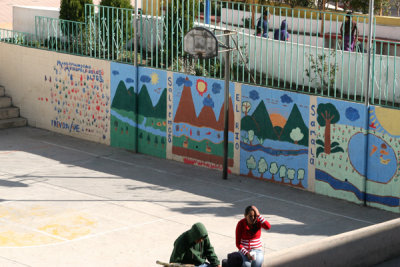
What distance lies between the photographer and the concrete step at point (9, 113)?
813 inches

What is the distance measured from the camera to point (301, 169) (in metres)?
15.2

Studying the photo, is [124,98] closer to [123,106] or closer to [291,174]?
[123,106]

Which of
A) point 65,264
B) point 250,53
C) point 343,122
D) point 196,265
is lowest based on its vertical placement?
point 65,264

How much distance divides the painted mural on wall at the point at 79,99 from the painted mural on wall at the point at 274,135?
4.27m

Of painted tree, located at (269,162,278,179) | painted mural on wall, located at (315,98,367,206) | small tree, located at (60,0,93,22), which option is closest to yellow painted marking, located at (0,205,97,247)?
painted tree, located at (269,162,278,179)

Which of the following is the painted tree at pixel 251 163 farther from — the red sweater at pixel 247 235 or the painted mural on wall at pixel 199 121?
the red sweater at pixel 247 235

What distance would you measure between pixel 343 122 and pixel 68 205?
5.35m

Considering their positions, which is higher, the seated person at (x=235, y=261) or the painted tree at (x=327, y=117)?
the painted tree at (x=327, y=117)

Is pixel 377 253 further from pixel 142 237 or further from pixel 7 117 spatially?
pixel 7 117

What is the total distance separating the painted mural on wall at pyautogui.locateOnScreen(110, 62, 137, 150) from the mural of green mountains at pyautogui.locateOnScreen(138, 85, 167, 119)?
187 mm

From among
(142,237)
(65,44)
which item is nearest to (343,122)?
(142,237)

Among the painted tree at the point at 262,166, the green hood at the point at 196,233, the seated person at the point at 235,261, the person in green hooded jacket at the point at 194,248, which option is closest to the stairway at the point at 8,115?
the painted tree at the point at 262,166

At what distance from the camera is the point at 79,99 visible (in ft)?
63.5

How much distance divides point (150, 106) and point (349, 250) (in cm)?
807
